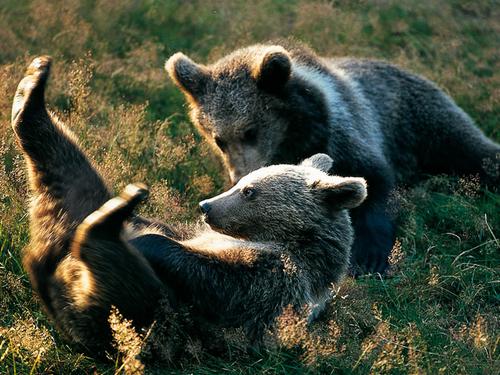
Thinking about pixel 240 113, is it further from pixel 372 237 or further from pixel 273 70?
pixel 372 237

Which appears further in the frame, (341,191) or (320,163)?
(320,163)

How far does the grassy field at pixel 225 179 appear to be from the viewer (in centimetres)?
428

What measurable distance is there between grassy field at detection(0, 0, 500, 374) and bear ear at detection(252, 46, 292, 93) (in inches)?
35.0

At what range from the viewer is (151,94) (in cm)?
834

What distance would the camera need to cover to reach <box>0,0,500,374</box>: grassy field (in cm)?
428

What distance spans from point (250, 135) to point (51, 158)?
208cm

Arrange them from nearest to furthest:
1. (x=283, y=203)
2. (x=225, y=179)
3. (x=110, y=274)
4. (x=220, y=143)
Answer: (x=110, y=274) < (x=283, y=203) < (x=220, y=143) < (x=225, y=179)

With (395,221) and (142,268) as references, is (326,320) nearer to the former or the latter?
(142,268)

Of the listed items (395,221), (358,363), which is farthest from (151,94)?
(358,363)

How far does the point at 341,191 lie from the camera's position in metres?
4.69

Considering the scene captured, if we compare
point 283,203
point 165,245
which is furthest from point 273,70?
point 165,245

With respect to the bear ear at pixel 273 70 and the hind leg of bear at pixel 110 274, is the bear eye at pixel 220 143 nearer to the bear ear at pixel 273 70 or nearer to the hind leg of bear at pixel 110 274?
the bear ear at pixel 273 70

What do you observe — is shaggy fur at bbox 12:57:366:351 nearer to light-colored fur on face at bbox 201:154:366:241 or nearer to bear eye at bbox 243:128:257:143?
light-colored fur on face at bbox 201:154:366:241

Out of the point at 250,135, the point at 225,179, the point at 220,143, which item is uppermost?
the point at 250,135
